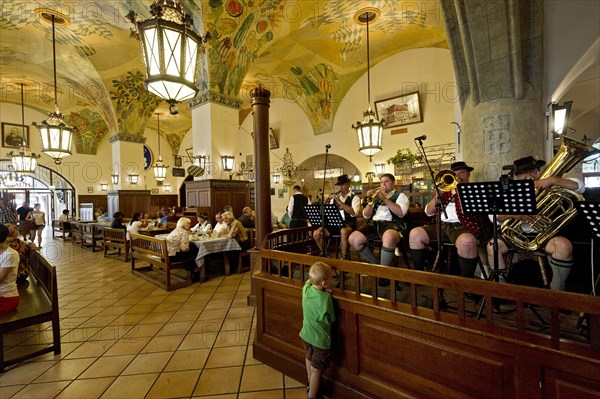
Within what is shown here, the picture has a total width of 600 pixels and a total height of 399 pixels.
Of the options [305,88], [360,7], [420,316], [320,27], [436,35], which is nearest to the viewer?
[420,316]

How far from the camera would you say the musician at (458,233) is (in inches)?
91.4

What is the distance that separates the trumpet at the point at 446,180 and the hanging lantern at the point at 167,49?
2410 millimetres

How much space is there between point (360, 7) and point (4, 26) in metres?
8.55

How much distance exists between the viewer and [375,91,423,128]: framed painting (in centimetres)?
942

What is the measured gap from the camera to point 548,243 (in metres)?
2.17

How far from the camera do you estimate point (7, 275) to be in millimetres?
2566

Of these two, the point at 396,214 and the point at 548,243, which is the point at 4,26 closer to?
the point at 396,214

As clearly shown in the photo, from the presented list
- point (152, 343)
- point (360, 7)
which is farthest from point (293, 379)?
point (360, 7)

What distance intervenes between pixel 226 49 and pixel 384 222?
17.6 feet

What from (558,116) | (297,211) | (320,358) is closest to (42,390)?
(320,358)

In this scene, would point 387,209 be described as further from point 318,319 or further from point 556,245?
point 318,319

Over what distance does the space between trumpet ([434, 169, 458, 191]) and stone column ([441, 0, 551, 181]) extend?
44.0 inches

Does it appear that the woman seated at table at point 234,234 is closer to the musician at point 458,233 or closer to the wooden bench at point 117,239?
the wooden bench at point 117,239

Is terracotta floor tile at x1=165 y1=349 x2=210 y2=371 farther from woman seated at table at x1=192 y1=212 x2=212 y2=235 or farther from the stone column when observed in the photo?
the stone column
